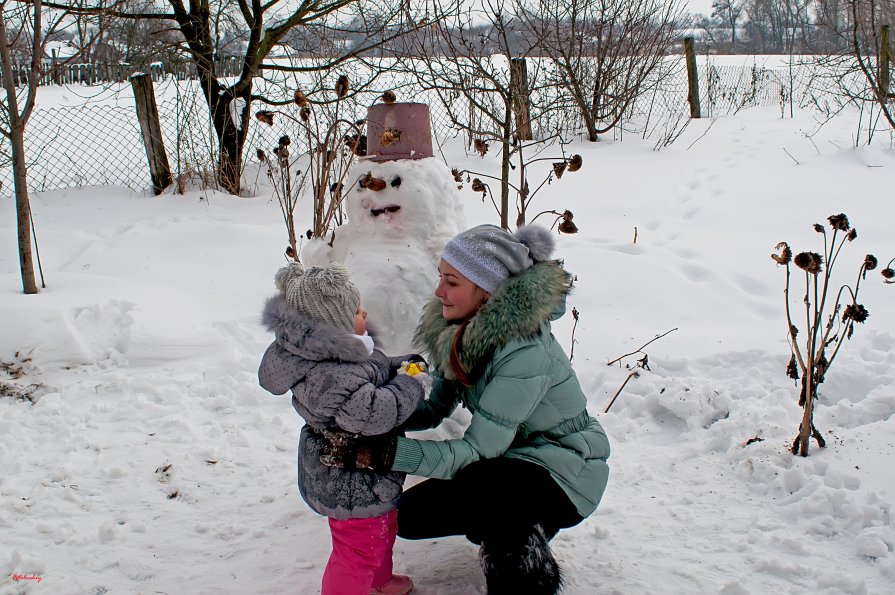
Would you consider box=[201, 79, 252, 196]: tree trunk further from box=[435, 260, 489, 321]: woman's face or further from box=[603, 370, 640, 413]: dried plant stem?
box=[435, 260, 489, 321]: woman's face

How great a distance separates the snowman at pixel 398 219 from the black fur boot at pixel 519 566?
1.08 m

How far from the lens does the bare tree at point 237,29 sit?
23.6ft

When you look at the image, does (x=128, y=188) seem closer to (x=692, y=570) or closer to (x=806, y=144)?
(x=692, y=570)

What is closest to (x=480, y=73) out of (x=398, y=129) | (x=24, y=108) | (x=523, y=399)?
(x=398, y=129)

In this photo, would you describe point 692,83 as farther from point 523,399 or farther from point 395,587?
point 395,587

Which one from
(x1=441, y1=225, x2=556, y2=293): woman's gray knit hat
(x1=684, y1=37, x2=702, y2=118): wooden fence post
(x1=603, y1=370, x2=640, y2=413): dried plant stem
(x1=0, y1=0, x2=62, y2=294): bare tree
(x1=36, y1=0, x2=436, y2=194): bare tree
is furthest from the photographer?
(x1=684, y1=37, x2=702, y2=118): wooden fence post

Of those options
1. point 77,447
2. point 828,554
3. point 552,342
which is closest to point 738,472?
point 828,554

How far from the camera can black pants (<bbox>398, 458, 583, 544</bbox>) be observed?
188 centimetres

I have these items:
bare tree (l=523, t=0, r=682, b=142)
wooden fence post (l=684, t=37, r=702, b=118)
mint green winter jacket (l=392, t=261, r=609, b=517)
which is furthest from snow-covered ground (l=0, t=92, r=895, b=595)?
wooden fence post (l=684, t=37, r=702, b=118)

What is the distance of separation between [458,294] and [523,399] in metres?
0.36

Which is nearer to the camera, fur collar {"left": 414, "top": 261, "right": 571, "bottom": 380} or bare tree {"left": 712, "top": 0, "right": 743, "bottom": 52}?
fur collar {"left": 414, "top": 261, "right": 571, "bottom": 380}

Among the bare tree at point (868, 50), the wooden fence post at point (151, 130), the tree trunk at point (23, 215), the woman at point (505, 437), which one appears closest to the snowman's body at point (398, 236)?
the woman at point (505, 437)

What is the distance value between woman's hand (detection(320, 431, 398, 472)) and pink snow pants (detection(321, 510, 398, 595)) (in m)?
0.17

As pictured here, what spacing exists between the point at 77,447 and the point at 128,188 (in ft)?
17.1
